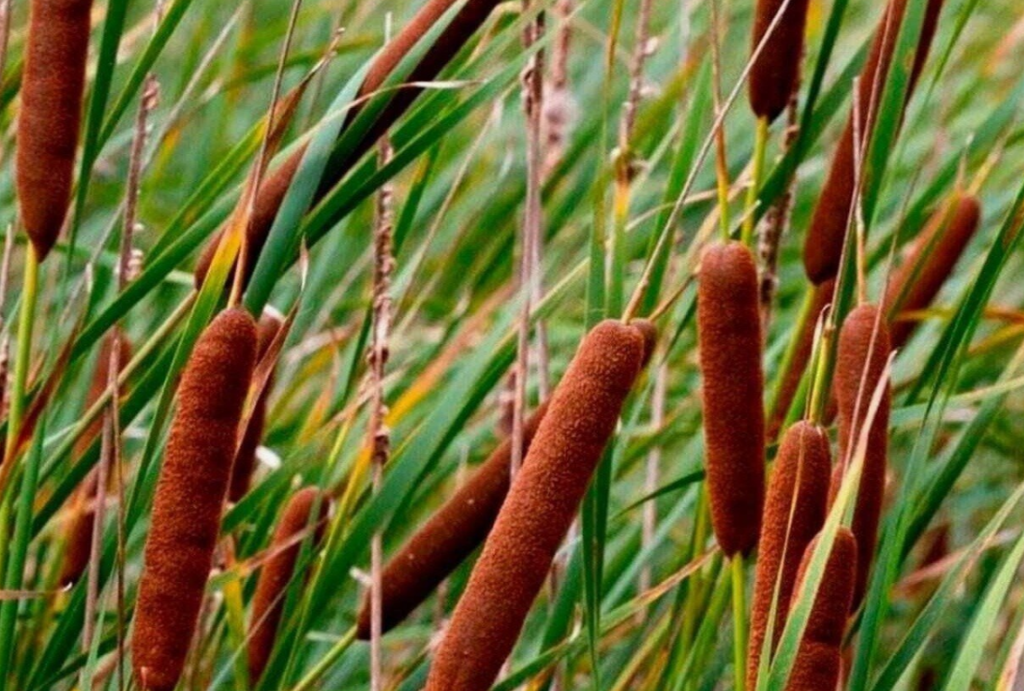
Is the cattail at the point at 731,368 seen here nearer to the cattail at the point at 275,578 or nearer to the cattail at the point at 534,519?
the cattail at the point at 534,519

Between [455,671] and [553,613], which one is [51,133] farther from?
[553,613]

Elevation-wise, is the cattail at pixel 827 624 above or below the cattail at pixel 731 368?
below

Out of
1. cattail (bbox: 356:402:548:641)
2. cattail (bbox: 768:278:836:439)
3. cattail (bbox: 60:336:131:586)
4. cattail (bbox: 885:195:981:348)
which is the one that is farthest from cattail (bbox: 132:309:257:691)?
cattail (bbox: 885:195:981:348)

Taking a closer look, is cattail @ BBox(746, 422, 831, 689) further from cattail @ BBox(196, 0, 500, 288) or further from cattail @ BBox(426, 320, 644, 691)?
cattail @ BBox(196, 0, 500, 288)

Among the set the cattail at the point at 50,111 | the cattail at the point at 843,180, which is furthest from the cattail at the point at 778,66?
the cattail at the point at 50,111

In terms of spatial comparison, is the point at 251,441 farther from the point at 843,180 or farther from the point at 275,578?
the point at 843,180

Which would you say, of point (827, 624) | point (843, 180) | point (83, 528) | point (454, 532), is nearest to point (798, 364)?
point (843, 180)

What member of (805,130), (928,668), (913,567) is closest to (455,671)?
(805,130)
